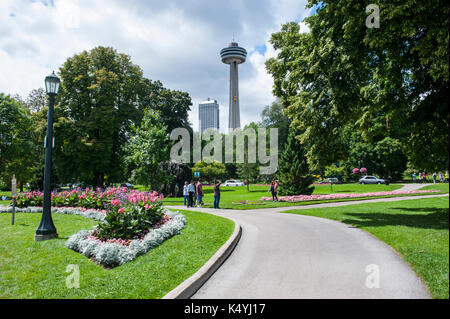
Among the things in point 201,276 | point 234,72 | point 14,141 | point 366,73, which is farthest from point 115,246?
point 234,72

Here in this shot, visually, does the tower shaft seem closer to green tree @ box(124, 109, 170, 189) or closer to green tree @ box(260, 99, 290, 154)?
green tree @ box(260, 99, 290, 154)

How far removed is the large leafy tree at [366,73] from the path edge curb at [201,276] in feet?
15.2

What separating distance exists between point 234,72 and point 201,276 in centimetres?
15847

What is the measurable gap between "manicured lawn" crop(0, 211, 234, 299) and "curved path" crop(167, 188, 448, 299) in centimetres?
94

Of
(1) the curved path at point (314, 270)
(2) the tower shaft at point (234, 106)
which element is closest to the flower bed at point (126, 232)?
(1) the curved path at point (314, 270)

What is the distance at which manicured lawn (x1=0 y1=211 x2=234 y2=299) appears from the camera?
576 cm

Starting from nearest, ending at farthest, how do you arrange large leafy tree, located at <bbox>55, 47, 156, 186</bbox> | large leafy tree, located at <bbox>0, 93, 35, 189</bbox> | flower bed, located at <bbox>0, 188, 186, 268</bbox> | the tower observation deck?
flower bed, located at <bbox>0, 188, 186, 268</bbox> → large leafy tree, located at <bbox>55, 47, 156, 186</bbox> → large leafy tree, located at <bbox>0, 93, 35, 189</bbox> → the tower observation deck

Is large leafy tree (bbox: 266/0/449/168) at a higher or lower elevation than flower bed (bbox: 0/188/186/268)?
higher

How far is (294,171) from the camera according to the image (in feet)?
88.5

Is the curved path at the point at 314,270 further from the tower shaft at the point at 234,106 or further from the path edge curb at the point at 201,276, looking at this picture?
the tower shaft at the point at 234,106

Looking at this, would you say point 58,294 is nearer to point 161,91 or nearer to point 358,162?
point 161,91

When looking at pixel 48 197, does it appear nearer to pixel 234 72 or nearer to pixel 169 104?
pixel 169 104

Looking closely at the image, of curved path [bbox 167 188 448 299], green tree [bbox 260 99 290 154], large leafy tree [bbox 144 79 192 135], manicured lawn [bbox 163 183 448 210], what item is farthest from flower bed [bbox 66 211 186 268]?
green tree [bbox 260 99 290 154]

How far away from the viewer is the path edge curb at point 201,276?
17.4 ft
